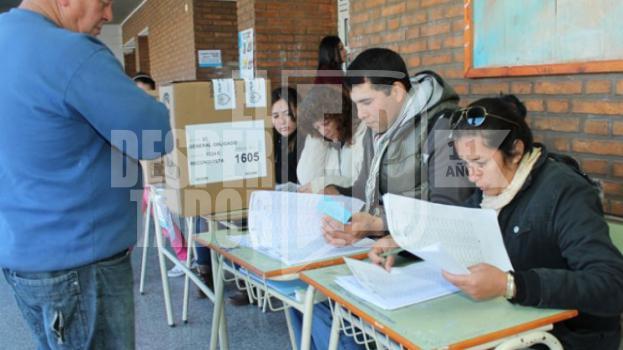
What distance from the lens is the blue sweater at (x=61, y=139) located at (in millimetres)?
1105

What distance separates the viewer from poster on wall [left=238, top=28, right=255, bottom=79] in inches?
195

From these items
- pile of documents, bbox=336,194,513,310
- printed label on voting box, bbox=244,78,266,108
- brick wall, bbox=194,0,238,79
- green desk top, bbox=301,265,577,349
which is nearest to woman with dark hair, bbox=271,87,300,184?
printed label on voting box, bbox=244,78,266,108

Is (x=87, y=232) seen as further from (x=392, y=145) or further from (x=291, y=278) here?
(x=392, y=145)

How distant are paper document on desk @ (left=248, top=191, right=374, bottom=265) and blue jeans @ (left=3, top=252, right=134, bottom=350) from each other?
0.48 metres

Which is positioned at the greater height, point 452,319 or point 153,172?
point 153,172

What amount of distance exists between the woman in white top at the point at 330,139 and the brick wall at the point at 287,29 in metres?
2.29

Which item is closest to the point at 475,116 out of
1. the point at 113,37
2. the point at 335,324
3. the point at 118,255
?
the point at 335,324

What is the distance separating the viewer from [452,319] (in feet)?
3.52

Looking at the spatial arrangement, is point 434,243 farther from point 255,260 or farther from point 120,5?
point 120,5

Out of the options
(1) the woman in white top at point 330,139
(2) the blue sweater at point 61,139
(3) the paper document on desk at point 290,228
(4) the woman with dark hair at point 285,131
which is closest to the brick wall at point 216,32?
(4) the woman with dark hair at point 285,131

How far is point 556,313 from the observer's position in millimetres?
1094

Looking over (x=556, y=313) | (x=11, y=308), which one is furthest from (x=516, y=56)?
(x=11, y=308)

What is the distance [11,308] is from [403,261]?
2.68m

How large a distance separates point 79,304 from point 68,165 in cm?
33
